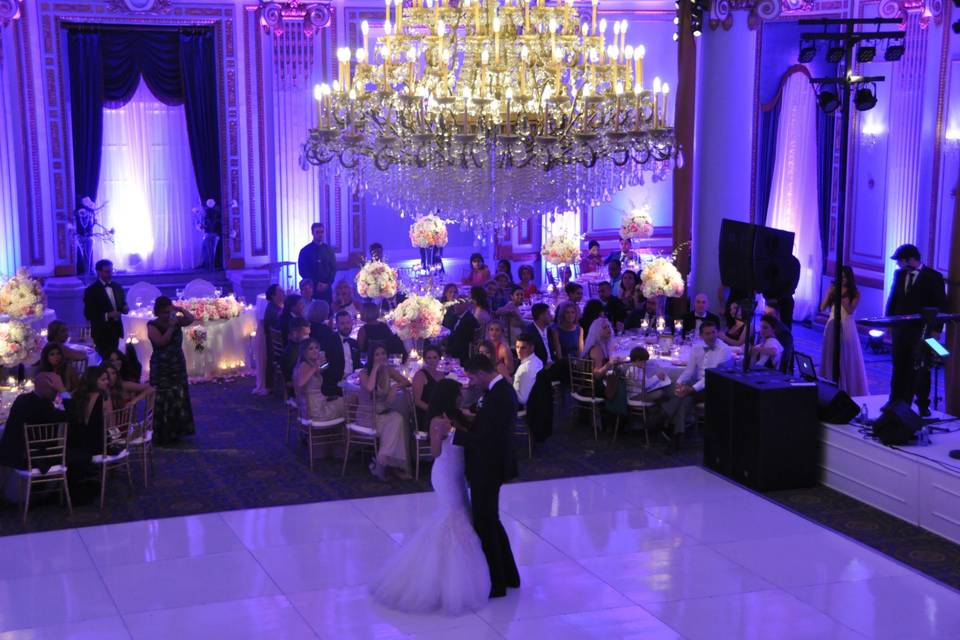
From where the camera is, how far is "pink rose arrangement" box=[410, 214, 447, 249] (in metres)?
14.0

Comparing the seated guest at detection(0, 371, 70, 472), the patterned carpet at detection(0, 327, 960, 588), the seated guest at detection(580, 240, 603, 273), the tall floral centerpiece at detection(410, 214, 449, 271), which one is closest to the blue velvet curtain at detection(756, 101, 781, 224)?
the seated guest at detection(580, 240, 603, 273)

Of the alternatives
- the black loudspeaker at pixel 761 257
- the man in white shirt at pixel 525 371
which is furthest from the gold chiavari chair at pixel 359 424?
the black loudspeaker at pixel 761 257

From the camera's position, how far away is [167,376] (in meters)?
10.1

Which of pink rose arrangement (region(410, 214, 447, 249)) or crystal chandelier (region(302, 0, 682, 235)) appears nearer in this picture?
crystal chandelier (region(302, 0, 682, 235))

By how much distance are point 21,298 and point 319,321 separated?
8.59 ft

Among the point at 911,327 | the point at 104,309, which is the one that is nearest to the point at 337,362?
the point at 104,309

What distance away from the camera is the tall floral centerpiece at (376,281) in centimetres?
1220

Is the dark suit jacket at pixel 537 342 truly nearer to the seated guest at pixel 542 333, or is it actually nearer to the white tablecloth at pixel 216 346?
the seated guest at pixel 542 333

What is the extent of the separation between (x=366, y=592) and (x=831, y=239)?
10.4 metres

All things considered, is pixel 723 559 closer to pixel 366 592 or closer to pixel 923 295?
pixel 366 592

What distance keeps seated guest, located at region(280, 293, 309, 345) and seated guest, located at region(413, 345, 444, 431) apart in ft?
7.07

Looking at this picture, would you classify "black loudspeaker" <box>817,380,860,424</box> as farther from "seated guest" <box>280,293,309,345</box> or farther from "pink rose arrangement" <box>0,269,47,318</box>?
"pink rose arrangement" <box>0,269,47,318</box>

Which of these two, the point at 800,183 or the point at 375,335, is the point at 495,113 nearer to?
the point at 375,335

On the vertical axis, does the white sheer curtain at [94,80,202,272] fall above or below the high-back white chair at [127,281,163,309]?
above
